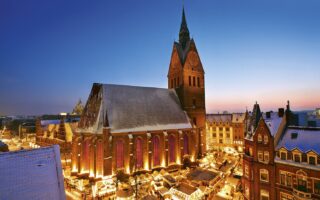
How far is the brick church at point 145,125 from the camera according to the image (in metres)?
32.0

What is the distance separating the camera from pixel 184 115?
43531mm

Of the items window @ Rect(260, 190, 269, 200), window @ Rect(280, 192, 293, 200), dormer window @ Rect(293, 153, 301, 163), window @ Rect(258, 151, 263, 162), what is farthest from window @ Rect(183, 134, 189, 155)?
dormer window @ Rect(293, 153, 301, 163)

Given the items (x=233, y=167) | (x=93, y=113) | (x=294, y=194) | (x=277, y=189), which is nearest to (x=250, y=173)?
(x=277, y=189)

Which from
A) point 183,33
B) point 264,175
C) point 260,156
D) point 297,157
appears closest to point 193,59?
point 183,33

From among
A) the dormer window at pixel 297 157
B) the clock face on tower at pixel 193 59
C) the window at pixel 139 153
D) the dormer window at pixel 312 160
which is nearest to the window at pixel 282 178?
the dormer window at pixel 297 157

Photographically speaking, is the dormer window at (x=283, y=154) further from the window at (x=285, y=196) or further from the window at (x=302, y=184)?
the window at (x=285, y=196)

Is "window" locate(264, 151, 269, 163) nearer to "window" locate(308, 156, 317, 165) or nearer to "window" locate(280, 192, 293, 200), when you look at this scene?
"window" locate(280, 192, 293, 200)

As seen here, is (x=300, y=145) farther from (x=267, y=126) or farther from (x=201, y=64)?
(x=201, y=64)

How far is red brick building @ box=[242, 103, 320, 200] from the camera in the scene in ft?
64.0

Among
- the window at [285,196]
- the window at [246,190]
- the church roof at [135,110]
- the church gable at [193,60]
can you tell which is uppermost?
the church gable at [193,60]

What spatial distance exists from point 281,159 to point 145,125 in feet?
77.2

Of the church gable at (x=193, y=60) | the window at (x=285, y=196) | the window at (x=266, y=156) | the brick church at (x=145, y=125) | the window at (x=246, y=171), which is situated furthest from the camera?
the church gable at (x=193, y=60)

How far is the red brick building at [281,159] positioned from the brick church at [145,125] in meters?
16.3

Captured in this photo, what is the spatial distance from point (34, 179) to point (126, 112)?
26.1 m
